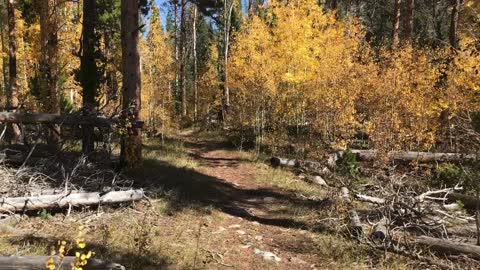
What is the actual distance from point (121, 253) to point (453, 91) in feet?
48.3

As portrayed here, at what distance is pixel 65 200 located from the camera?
728cm

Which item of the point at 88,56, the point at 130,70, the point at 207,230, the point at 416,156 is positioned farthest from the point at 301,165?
the point at 88,56

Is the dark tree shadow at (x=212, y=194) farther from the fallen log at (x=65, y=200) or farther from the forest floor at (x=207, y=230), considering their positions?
the fallen log at (x=65, y=200)

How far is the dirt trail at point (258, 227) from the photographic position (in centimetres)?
643

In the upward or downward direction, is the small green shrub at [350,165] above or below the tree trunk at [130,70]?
below

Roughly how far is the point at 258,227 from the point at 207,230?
3.53ft

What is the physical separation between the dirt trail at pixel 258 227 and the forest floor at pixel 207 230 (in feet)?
0.05

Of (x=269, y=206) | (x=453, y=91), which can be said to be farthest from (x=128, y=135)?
(x=453, y=91)

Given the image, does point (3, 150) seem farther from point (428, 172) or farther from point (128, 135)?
point (428, 172)

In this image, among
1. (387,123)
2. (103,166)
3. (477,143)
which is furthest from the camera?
(387,123)

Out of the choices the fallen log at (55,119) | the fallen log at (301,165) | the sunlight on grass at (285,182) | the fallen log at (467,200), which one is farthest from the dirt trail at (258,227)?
the fallen log at (467,200)

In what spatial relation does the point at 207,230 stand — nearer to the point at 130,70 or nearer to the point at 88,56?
the point at 130,70

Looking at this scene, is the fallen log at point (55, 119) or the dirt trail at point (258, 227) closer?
the dirt trail at point (258, 227)

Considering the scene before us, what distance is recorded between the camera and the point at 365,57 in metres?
18.8
